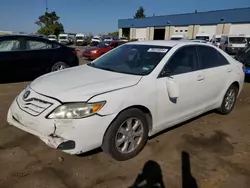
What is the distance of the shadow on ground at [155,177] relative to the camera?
9.28 feet

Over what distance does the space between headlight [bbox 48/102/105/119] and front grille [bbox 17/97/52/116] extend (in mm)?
153

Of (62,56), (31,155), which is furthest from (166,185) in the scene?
(62,56)

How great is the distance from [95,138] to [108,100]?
1.52 feet

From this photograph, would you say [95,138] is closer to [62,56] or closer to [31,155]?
[31,155]

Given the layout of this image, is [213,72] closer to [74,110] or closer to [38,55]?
[74,110]

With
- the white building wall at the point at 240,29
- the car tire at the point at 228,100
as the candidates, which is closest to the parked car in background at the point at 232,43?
the white building wall at the point at 240,29

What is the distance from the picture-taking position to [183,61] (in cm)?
399

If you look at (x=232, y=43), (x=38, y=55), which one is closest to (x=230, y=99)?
(x=38, y=55)

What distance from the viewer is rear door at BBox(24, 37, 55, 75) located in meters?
7.42

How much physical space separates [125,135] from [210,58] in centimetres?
234

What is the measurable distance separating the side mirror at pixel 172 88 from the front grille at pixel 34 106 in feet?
5.32

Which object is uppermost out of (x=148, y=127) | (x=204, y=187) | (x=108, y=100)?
(x=108, y=100)

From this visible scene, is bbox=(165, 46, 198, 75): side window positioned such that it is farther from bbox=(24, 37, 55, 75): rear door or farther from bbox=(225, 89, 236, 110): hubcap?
bbox=(24, 37, 55, 75): rear door

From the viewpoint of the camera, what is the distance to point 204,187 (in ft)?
9.25
